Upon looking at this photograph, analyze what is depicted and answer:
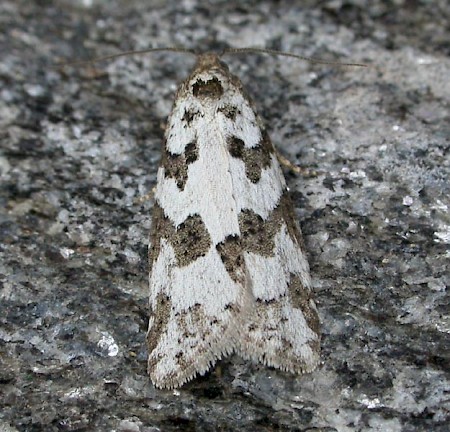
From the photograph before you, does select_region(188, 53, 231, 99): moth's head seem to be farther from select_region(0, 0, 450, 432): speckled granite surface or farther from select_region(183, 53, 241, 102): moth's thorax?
select_region(0, 0, 450, 432): speckled granite surface

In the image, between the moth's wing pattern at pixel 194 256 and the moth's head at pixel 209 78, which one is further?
the moth's head at pixel 209 78

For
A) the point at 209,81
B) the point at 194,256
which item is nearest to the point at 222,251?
the point at 194,256

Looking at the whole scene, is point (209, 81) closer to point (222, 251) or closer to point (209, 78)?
point (209, 78)

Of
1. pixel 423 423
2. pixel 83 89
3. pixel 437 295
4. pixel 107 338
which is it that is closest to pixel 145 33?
pixel 83 89

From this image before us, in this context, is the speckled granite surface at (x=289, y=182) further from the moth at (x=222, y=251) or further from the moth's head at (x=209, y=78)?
the moth's head at (x=209, y=78)

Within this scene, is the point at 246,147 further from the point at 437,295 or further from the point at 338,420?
the point at 338,420

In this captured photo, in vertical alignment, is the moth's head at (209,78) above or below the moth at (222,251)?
above

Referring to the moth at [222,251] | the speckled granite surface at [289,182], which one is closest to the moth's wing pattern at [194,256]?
the moth at [222,251]

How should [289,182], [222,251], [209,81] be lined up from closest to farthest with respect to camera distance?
[222,251] < [209,81] < [289,182]
